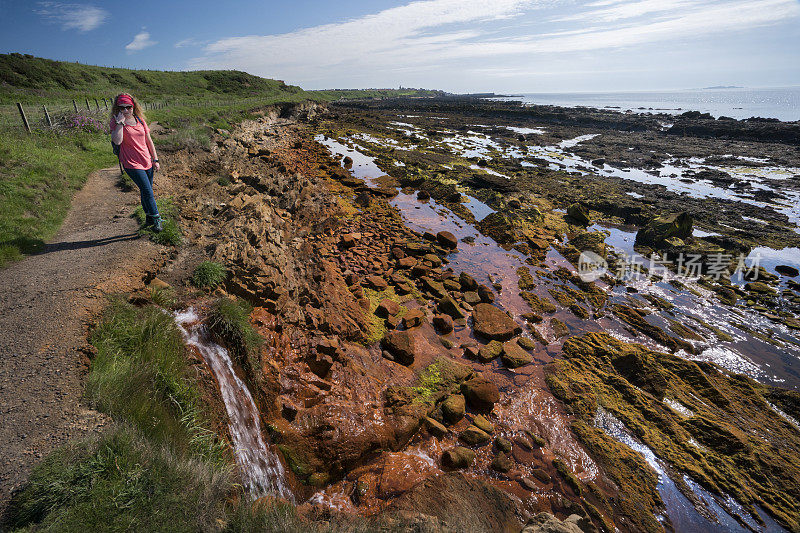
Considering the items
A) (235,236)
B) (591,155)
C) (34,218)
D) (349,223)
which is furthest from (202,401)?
(591,155)

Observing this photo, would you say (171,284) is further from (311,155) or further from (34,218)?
(311,155)

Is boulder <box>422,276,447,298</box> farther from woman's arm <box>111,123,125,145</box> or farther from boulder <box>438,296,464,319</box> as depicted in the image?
woman's arm <box>111,123,125,145</box>

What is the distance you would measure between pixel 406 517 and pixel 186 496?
2.85 metres

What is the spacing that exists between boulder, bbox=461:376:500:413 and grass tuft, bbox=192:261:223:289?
615cm

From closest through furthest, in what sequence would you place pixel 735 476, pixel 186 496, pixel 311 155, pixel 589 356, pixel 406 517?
pixel 186 496 < pixel 406 517 < pixel 735 476 < pixel 589 356 < pixel 311 155

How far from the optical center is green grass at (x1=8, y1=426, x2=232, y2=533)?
7.91 ft

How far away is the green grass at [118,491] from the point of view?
2.41 m

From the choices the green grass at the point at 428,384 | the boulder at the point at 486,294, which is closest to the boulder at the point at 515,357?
the green grass at the point at 428,384

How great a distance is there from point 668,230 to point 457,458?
1668cm

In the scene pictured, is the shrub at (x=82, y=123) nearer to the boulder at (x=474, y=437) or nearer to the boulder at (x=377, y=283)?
the boulder at (x=377, y=283)

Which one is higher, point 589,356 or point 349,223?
point 349,223

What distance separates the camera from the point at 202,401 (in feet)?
15.0

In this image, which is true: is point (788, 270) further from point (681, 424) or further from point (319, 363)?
point (319, 363)

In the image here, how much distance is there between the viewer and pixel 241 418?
5.01 metres
